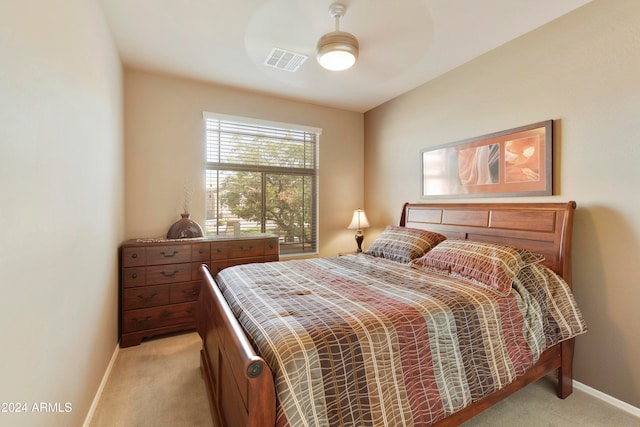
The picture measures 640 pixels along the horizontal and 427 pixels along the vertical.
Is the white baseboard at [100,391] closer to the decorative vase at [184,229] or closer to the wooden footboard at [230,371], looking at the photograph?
the wooden footboard at [230,371]

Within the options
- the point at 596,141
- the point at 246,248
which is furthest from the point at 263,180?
the point at 596,141

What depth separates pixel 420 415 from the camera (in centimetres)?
123

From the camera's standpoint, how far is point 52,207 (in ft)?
3.98

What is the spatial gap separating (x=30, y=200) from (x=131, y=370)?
70.2 inches

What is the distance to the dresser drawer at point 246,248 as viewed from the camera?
306 centimetres

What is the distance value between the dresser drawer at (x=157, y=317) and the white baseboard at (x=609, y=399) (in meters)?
3.26

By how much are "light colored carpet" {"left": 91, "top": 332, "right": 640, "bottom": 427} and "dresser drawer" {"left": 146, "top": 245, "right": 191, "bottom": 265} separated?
87 centimetres

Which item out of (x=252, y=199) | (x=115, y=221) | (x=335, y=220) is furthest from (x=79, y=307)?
(x=335, y=220)

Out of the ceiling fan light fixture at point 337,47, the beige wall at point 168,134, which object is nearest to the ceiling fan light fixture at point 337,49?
the ceiling fan light fixture at point 337,47

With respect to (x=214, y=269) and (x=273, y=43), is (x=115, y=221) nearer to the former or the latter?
(x=214, y=269)

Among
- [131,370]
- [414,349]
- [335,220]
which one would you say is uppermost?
→ [335,220]

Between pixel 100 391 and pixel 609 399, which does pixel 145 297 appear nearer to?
pixel 100 391

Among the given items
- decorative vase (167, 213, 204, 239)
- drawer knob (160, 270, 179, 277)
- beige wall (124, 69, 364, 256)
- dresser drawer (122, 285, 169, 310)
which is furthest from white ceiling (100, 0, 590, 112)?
dresser drawer (122, 285, 169, 310)

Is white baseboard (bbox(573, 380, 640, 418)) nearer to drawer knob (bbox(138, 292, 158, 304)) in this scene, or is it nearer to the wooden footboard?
the wooden footboard
